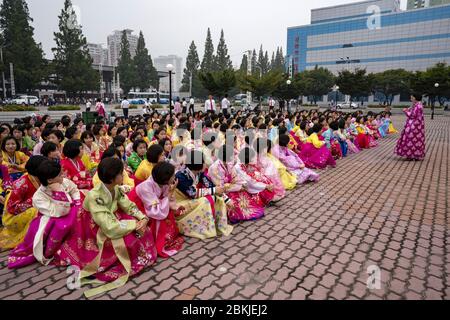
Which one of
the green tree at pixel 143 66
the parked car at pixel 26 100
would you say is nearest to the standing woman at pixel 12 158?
the parked car at pixel 26 100

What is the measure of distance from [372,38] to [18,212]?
72.4 m

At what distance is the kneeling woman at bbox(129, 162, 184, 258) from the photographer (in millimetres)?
3496

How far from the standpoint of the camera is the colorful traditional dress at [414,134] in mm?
8894

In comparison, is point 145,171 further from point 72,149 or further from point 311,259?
point 311,259

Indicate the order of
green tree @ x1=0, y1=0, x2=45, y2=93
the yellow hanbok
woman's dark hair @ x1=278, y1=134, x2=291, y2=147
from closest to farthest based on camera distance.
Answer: the yellow hanbok → woman's dark hair @ x1=278, y1=134, x2=291, y2=147 → green tree @ x1=0, y1=0, x2=45, y2=93

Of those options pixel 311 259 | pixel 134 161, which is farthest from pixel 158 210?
pixel 134 161

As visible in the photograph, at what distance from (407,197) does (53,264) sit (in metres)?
6.09

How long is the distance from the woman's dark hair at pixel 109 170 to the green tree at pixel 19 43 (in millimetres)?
40194

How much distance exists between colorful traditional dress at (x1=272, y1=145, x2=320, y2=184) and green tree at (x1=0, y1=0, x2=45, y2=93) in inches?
1526

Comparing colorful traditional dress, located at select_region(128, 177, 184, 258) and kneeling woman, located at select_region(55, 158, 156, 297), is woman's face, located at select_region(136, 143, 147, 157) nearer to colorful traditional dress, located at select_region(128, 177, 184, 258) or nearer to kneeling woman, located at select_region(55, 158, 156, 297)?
colorful traditional dress, located at select_region(128, 177, 184, 258)

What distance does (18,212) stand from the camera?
3.79 metres

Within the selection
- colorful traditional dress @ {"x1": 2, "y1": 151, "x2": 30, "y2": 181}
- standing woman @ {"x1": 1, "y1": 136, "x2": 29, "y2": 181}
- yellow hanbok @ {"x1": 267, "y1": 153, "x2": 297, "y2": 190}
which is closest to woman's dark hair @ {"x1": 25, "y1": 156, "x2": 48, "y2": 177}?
colorful traditional dress @ {"x1": 2, "y1": 151, "x2": 30, "y2": 181}

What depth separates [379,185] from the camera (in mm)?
6668

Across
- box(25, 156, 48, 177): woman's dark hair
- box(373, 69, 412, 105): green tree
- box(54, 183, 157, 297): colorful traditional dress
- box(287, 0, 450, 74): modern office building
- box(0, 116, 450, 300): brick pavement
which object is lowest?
box(0, 116, 450, 300): brick pavement
